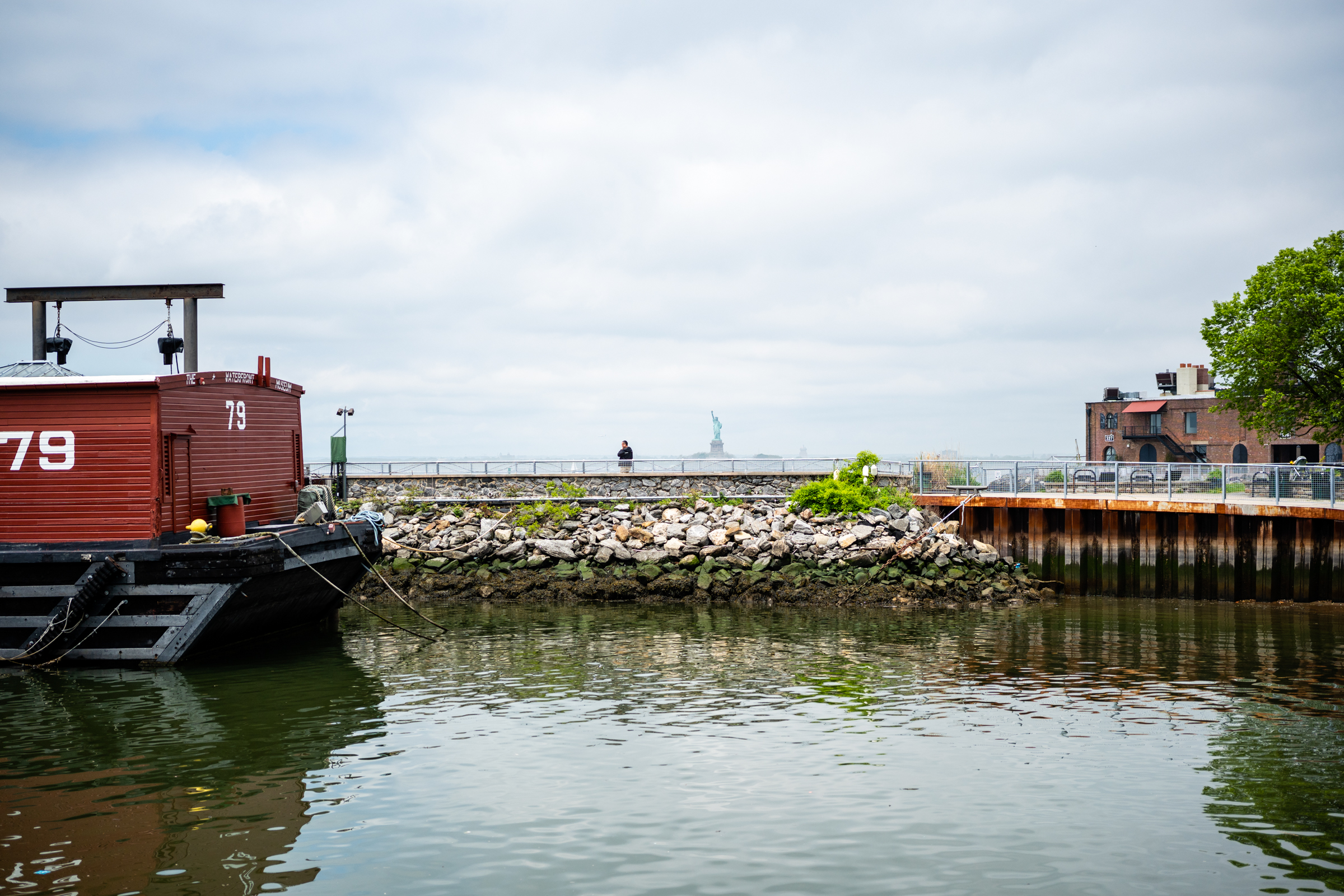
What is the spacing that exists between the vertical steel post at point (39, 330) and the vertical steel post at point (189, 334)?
3105 millimetres

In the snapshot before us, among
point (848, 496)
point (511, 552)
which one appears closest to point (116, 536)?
point (511, 552)

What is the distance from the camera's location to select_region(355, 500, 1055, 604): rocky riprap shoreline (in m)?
27.8

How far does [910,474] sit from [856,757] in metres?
25.4

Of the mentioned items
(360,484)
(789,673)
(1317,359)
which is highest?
(1317,359)

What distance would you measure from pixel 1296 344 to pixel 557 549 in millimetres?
25696

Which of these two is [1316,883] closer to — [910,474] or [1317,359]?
[910,474]

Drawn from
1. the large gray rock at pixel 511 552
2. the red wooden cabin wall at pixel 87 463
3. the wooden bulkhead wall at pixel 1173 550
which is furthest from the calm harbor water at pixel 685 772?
the large gray rock at pixel 511 552

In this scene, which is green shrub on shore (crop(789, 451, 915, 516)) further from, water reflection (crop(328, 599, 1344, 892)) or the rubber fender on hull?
the rubber fender on hull

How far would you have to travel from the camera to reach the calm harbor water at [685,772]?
8.71 metres

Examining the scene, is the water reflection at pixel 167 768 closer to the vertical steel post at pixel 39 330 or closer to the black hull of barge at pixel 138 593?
the black hull of barge at pixel 138 593

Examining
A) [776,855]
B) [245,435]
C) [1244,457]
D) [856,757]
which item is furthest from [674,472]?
[1244,457]

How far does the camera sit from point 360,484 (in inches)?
1554

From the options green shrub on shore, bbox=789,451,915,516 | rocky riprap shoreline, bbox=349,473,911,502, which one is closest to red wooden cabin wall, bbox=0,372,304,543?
rocky riprap shoreline, bbox=349,473,911,502

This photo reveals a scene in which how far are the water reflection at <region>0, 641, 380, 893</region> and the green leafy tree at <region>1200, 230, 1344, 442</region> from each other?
104ft
